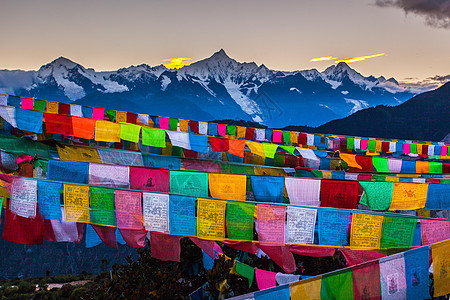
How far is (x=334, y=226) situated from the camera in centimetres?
609

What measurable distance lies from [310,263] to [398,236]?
127 inches

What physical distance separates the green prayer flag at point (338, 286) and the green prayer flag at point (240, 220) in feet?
6.84

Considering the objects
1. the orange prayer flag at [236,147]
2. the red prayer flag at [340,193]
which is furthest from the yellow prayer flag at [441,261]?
the orange prayer flag at [236,147]

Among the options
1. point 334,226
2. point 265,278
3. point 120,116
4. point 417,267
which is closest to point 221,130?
point 120,116

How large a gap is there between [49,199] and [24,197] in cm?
53

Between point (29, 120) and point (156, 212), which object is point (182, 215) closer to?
point (156, 212)

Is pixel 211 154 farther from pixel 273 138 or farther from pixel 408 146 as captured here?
pixel 408 146

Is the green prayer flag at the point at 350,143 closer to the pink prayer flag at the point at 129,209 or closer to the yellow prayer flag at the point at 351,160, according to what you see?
the yellow prayer flag at the point at 351,160

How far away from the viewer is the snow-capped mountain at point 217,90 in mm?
127812

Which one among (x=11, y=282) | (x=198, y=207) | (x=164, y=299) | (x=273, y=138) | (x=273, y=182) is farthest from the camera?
(x=11, y=282)

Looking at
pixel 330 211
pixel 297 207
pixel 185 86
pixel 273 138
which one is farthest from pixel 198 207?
pixel 185 86

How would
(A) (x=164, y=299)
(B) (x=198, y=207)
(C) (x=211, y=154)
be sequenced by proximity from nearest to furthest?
(B) (x=198, y=207) < (A) (x=164, y=299) < (C) (x=211, y=154)

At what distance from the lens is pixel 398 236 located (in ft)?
19.1

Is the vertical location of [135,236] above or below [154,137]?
below
